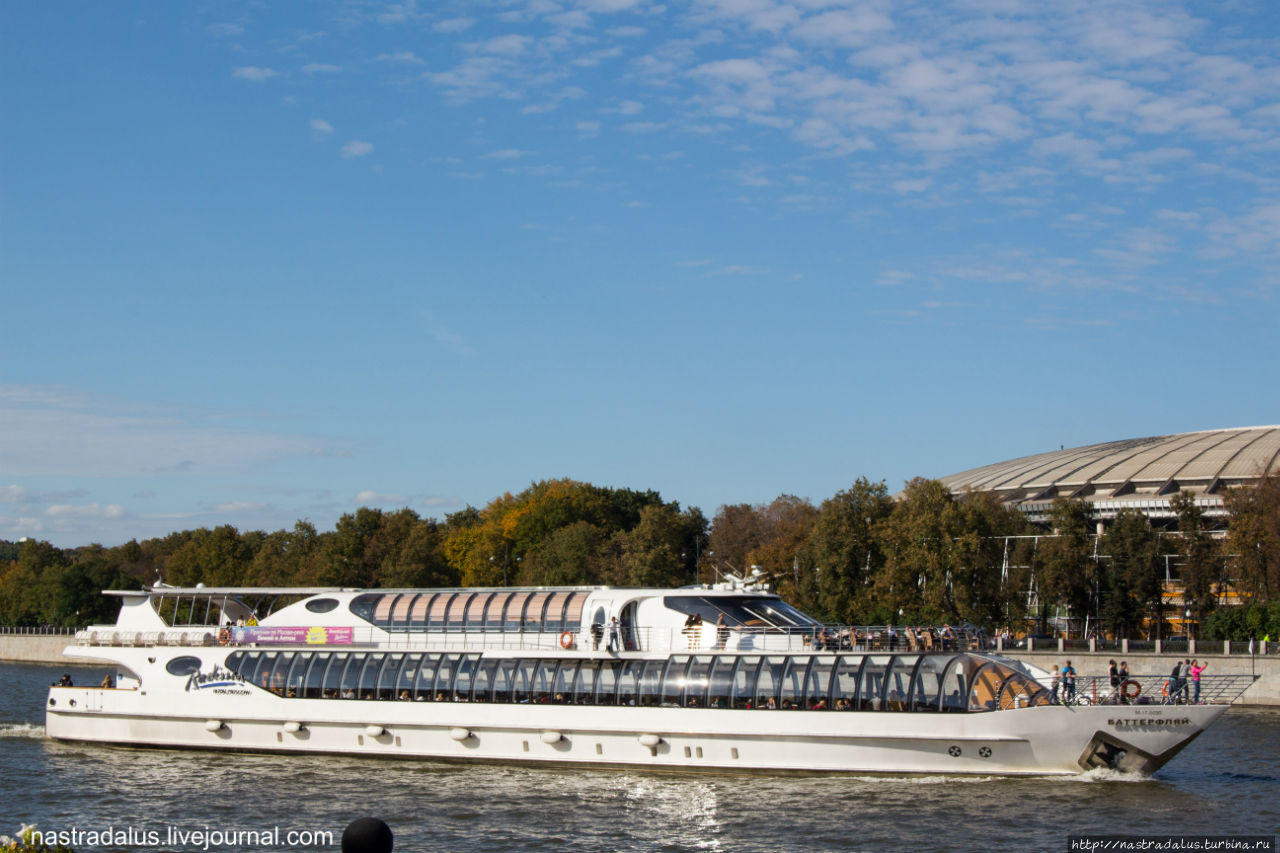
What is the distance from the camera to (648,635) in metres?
41.8

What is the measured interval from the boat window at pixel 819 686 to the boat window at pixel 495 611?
12.1 meters

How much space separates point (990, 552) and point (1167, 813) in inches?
2054

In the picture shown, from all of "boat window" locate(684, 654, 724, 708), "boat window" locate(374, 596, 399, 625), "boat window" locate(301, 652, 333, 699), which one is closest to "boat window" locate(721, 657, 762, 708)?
"boat window" locate(684, 654, 724, 708)

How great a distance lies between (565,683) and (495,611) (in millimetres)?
5054

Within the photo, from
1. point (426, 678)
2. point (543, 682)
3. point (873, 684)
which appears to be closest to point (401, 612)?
point (426, 678)

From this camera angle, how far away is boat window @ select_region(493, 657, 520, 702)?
137ft

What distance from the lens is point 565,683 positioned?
134ft

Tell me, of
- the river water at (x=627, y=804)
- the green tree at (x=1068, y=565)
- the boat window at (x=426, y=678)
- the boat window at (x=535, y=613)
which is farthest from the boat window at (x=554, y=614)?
the green tree at (x=1068, y=565)

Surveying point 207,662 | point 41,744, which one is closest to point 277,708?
point 207,662

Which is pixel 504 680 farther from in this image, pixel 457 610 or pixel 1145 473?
pixel 1145 473

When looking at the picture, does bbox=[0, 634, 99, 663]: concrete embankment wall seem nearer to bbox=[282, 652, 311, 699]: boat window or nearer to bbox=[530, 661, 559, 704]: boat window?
bbox=[282, 652, 311, 699]: boat window

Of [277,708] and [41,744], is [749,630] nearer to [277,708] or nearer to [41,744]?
[277,708]

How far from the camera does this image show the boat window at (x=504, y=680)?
41844 millimetres

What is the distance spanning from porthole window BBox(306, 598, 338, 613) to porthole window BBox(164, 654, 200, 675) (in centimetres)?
464
